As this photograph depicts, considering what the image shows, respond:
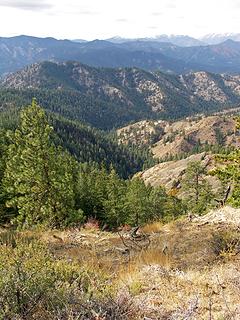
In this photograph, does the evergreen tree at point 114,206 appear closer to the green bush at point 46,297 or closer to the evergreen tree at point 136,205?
the evergreen tree at point 136,205

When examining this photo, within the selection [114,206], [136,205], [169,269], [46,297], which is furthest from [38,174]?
[136,205]

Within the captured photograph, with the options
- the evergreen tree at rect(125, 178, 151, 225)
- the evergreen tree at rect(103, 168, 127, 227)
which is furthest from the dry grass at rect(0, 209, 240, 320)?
the evergreen tree at rect(125, 178, 151, 225)

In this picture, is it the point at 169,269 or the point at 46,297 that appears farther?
the point at 169,269

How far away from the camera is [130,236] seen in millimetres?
15516

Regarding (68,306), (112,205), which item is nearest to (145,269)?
(68,306)

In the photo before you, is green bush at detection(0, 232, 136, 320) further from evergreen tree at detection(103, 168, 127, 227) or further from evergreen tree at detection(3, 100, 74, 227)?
evergreen tree at detection(103, 168, 127, 227)

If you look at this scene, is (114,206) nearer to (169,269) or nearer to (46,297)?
(169,269)

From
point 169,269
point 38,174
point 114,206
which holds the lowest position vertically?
point 114,206

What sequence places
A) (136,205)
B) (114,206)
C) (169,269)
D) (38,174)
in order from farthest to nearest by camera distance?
(136,205)
(114,206)
(38,174)
(169,269)

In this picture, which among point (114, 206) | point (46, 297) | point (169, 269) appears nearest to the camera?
point (46, 297)

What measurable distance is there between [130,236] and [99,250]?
2498 mm

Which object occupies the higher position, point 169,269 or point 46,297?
point 46,297

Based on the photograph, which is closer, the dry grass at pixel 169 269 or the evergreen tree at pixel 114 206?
the dry grass at pixel 169 269

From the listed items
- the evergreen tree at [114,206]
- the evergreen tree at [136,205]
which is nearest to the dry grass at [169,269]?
the evergreen tree at [114,206]
